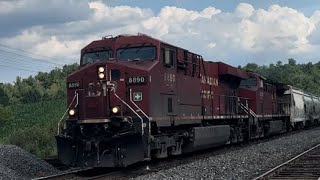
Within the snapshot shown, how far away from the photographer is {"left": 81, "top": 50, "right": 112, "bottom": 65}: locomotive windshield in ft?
50.1

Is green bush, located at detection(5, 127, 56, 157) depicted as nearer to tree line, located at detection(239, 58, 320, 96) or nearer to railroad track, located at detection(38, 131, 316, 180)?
railroad track, located at detection(38, 131, 316, 180)

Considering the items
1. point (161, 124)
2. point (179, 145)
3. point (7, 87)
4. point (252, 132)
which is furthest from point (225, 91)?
point (7, 87)

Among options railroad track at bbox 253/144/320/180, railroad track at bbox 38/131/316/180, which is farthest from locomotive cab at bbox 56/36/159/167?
railroad track at bbox 253/144/320/180

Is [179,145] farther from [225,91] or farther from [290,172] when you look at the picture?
[225,91]

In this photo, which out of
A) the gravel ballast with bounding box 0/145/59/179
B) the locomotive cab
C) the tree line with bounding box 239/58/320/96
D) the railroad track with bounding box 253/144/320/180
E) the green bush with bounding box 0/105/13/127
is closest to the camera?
the railroad track with bounding box 253/144/320/180

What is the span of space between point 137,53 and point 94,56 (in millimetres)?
1511

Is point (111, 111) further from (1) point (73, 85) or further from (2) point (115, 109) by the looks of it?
(1) point (73, 85)

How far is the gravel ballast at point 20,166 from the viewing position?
1342 centimetres

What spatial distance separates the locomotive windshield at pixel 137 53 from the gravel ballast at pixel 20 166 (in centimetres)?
430

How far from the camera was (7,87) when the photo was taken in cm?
9756

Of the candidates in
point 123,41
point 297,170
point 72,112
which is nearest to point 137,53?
point 123,41

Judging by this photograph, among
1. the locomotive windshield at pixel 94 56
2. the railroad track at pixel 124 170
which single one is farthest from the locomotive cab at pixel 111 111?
the railroad track at pixel 124 170

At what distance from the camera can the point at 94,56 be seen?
51.0 feet

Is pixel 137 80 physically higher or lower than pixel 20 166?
higher
